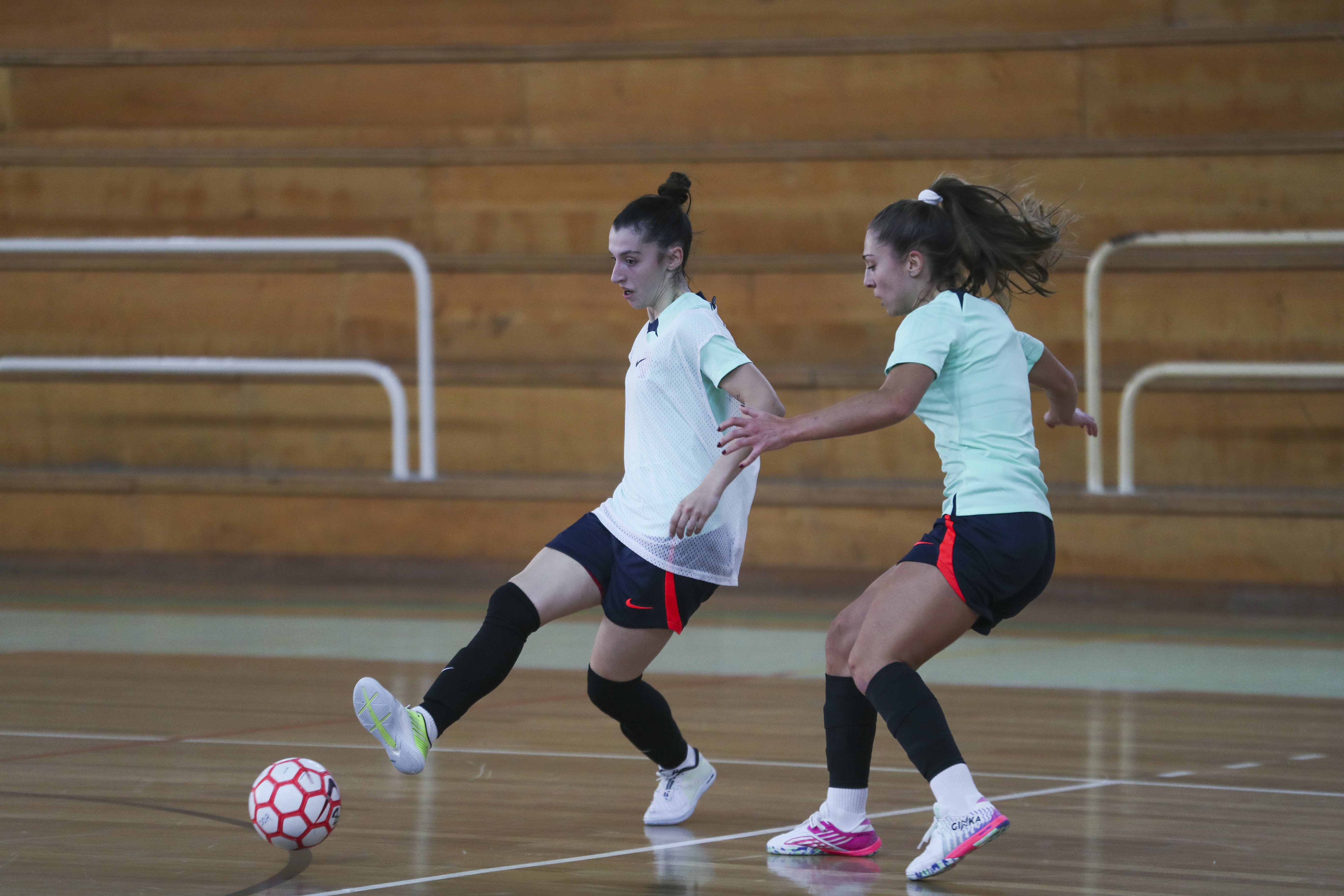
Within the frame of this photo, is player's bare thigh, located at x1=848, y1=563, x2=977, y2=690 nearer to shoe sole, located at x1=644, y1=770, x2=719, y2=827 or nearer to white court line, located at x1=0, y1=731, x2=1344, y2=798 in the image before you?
shoe sole, located at x1=644, y1=770, x2=719, y2=827

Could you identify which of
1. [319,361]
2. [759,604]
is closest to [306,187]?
[319,361]

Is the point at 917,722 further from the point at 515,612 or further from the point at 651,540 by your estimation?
the point at 515,612

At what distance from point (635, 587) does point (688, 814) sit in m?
0.51

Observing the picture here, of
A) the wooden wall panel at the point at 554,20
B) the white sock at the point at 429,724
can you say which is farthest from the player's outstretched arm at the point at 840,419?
the wooden wall panel at the point at 554,20

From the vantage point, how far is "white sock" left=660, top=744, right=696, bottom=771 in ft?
13.1

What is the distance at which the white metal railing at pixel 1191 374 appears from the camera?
7187mm

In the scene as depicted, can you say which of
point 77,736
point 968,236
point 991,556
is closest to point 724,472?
point 991,556

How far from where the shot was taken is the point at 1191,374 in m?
7.50

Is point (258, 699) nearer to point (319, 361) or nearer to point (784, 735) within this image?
point (784, 735)

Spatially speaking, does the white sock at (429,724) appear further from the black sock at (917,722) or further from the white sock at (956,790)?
the white sock at (956,790)

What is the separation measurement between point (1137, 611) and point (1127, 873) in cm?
421

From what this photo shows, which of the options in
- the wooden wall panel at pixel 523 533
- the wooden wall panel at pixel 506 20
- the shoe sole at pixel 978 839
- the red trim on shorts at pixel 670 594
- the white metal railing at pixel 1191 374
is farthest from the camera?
the wooden wall panel at pixel 506 20

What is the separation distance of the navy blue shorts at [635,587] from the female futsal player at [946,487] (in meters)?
0.34

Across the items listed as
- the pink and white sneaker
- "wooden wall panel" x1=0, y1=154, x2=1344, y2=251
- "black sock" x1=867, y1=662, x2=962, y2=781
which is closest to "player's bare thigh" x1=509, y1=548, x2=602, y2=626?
the pink and white sneaker
